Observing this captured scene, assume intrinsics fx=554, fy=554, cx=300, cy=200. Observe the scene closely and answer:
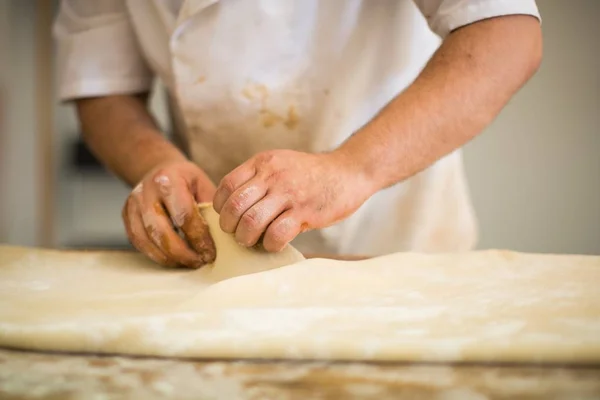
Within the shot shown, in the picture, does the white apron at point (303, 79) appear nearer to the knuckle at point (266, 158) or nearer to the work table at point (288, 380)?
the knuckle at point (266, 158)

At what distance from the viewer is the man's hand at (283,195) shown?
64 centimetres

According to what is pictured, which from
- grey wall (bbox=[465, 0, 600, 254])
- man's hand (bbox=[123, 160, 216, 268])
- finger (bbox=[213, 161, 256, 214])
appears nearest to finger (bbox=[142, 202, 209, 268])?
man's hand (bbox=[123, 160, 216, 268])

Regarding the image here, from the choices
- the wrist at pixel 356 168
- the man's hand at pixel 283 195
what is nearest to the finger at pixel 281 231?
the man's hand at pixel 283 195

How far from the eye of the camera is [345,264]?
667 mm

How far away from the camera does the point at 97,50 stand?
1135mm

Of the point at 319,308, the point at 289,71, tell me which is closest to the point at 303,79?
the point at 289,71

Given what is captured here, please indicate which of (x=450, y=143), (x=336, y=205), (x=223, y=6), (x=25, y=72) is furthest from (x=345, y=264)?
(x=25, y=72)

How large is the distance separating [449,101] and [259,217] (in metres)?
0.31

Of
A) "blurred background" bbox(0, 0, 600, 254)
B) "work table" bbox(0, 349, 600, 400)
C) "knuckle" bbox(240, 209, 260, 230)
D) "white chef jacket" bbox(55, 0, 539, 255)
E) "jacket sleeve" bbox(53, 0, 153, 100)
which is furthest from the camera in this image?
"blurred background" bbox(0, 0, 600, 254)

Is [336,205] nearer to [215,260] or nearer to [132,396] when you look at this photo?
[215,260]

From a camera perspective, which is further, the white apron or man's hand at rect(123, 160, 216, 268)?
the white apron

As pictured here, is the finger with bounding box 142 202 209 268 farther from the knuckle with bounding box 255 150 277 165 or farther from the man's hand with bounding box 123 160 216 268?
the knuckle with bounding box 255 150 277 165

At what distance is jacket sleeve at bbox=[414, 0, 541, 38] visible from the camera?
777 millimetres

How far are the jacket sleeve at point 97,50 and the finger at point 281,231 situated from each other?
2.13ft
